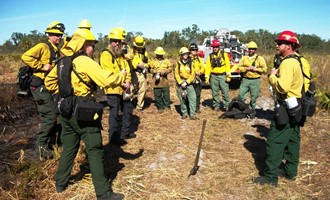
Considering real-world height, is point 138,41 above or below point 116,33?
below

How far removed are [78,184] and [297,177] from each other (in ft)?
11.3

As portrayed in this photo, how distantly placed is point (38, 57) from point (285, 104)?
3.98 metres

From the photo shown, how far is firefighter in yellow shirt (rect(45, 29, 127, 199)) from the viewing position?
3.54m

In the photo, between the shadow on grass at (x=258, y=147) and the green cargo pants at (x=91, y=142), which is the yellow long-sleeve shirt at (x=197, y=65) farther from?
the green cargo pants at (x=91, y=142)

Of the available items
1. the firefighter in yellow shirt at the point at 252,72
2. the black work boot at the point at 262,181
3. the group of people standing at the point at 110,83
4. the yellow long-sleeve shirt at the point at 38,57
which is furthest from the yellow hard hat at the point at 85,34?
the firefighter in yellow shirt at the point at 252,72

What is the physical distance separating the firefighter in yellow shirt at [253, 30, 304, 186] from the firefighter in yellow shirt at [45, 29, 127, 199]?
2180mm

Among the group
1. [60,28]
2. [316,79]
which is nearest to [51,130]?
[60,28]

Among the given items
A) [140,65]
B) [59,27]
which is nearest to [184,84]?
A: [140,65]

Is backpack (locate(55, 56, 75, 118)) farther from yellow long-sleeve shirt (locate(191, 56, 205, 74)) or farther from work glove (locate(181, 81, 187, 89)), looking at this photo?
yellow long-sleeve shirt (locate(191, 56, 205, 74))

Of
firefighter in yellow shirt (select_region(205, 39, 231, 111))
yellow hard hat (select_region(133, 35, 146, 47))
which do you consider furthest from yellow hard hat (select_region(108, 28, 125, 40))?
firefighter in yellow shirt (select_region(205, 39, 231, 111))

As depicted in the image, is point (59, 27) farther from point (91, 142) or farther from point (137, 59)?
Answer: point (137, 59)

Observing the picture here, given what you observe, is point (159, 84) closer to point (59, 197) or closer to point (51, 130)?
point (51, 130)

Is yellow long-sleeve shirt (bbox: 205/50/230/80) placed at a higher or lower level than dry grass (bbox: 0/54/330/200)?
higher

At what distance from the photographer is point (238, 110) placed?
822 centimetres
